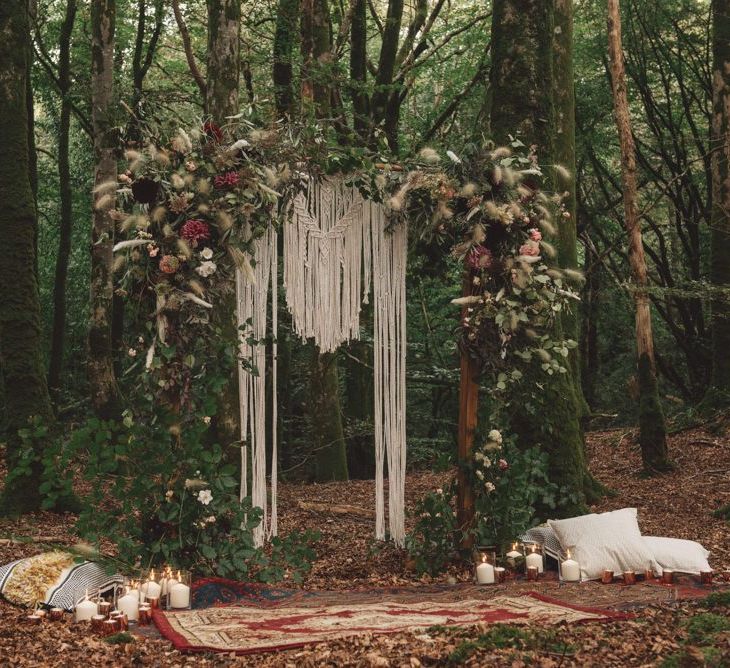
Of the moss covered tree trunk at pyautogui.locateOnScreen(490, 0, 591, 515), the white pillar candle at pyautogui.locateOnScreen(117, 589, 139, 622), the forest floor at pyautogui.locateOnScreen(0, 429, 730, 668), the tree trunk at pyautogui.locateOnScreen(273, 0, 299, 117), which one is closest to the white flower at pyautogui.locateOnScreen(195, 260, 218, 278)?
the white pillar candle at pyautogui.locateOnScreen(117, 589, 139, 622)

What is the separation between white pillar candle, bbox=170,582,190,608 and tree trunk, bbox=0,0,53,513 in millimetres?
3217

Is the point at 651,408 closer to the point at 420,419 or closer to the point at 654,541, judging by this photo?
the point at 654,541

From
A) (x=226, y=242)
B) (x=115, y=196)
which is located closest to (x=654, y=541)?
(x=226, y=242)

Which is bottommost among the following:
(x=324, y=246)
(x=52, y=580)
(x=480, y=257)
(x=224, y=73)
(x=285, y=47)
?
(x=52, y=580)

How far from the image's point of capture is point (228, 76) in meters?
7.76

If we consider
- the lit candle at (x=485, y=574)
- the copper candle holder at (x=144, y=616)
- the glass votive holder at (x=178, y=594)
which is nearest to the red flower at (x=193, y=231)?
the glass votive holder at (x=178, y=594)

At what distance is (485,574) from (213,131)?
3.06 meters

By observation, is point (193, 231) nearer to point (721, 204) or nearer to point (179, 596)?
point (179, 596)

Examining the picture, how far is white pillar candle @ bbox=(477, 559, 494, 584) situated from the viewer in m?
5.15

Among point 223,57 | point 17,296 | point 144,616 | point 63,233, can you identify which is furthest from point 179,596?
point 63,233

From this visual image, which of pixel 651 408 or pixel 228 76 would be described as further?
pixel 651 408

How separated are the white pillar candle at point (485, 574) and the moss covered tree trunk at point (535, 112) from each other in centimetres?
124

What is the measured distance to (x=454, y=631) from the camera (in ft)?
11.7

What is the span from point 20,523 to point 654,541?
189 inches
